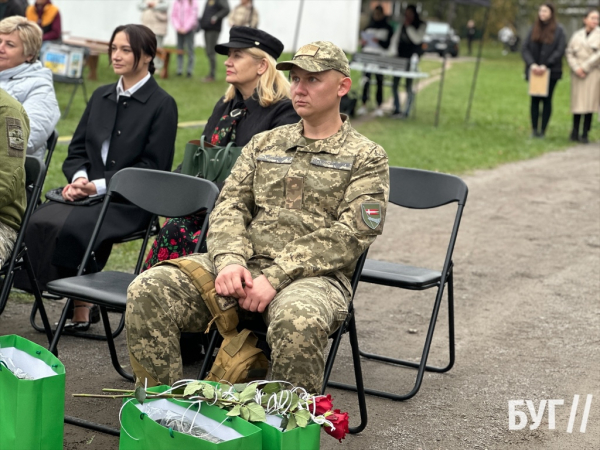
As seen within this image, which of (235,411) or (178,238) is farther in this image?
(178,238)

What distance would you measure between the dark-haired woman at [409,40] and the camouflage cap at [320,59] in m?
12.7

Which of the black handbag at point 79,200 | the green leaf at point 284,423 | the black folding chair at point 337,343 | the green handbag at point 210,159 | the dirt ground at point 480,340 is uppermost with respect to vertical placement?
the green handbag at point 210,159

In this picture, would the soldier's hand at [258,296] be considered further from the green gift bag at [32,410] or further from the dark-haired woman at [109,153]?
the dark-haired woman at [109,153]

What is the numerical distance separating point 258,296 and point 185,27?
17.0 m

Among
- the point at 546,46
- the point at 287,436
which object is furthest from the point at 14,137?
the point at 546,46

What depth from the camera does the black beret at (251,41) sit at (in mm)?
4996

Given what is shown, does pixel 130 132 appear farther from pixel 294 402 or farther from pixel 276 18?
pixel 276 18

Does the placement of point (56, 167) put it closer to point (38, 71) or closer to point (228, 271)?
point (38, 71)

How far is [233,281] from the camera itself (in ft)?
12.0

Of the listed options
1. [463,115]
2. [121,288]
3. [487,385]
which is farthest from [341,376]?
[463,115]

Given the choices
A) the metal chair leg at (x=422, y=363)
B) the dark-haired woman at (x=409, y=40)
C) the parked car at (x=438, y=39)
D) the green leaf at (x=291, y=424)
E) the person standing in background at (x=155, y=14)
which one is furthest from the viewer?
the parked car at (x=438, y=39)

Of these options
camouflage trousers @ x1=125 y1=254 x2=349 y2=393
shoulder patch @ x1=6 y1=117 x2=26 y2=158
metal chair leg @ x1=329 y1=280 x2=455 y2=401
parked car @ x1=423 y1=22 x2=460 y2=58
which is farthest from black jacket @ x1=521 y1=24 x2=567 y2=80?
parked car @ x1=423 y1=22 x2=460 y2=58

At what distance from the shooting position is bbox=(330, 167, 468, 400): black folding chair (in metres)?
4.61

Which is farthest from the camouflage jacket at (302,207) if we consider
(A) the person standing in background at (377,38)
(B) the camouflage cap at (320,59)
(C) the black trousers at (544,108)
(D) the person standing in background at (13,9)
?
(A) the person standing in background at (377,38)
